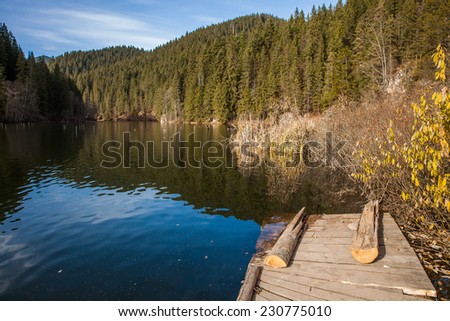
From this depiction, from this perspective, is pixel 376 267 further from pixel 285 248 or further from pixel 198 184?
pixel 198 184

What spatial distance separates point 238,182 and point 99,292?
10.4 metres

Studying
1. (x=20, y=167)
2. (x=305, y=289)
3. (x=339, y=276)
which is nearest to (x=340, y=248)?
(x=339, y=276)

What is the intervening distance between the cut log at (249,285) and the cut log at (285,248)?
0.28m

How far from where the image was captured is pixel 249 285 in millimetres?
4828

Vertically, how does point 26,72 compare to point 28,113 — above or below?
above

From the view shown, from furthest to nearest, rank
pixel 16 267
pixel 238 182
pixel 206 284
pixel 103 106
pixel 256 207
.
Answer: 1. pixel 103 106
2. pixel 238 182
3. pixel 256 207
4. pixel 16 267
5. pixel 206 284

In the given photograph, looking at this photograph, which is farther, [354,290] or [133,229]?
[133,229]

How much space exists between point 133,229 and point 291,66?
5799 centimetres

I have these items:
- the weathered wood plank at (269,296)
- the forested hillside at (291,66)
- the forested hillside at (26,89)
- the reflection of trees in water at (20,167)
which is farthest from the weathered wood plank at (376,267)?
the forested hillside at (26,89)

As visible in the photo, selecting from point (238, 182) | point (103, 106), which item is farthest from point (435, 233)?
point (103, 106)

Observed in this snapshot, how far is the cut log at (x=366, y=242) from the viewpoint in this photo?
5.40m

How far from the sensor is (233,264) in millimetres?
7332

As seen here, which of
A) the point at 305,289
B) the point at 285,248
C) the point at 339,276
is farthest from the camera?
the point at 285,248
